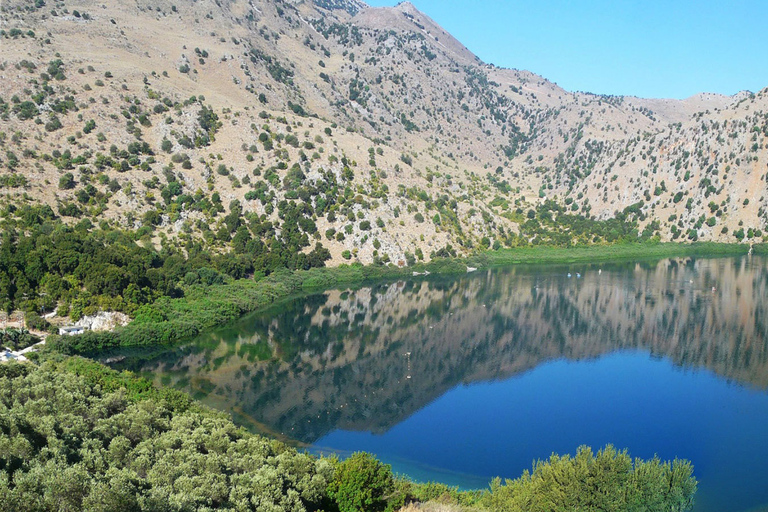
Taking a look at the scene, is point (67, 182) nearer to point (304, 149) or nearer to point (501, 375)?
point (304, 149)

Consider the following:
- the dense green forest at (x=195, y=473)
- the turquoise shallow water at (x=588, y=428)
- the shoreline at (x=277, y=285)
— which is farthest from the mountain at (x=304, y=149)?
the dense green forest at (x=195, y=473)

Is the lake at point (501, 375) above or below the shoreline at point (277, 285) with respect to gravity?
below

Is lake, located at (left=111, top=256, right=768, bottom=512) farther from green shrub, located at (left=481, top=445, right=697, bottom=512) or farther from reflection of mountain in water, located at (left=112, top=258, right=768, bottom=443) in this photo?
green shrub, located at (left=481, top=445, right=697, bottom=512)

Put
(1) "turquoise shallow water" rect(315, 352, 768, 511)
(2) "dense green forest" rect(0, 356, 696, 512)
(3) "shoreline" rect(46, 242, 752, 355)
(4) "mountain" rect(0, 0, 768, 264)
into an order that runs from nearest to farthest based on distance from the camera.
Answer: (2) "dense green forest" rect(0, 356, 696, 512)
(1) "turquoise shallow water" rect(315, 352, 768, 511)
(3) "shoreline" rect(46, 242, 752, 355)
(4) "mountain" rect(0, 0, 768, 264)

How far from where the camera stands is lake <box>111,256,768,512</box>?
4219 cm

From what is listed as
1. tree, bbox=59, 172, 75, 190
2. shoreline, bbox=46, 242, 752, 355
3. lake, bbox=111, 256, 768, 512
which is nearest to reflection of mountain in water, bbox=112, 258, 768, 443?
lake, bbox=111, 256, 768, 512

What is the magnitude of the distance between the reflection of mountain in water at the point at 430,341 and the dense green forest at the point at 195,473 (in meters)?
14.9

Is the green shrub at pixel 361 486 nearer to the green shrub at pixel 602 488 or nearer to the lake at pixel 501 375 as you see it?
the green shrub at pixel 602 488

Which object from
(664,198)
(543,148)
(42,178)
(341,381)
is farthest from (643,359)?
(543,148)

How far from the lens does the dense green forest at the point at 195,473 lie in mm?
20688

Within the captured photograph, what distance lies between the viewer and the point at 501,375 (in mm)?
59219

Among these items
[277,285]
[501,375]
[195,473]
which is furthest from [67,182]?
[195,473]

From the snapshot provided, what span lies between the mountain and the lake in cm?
2586

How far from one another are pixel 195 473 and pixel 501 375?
39312mm
